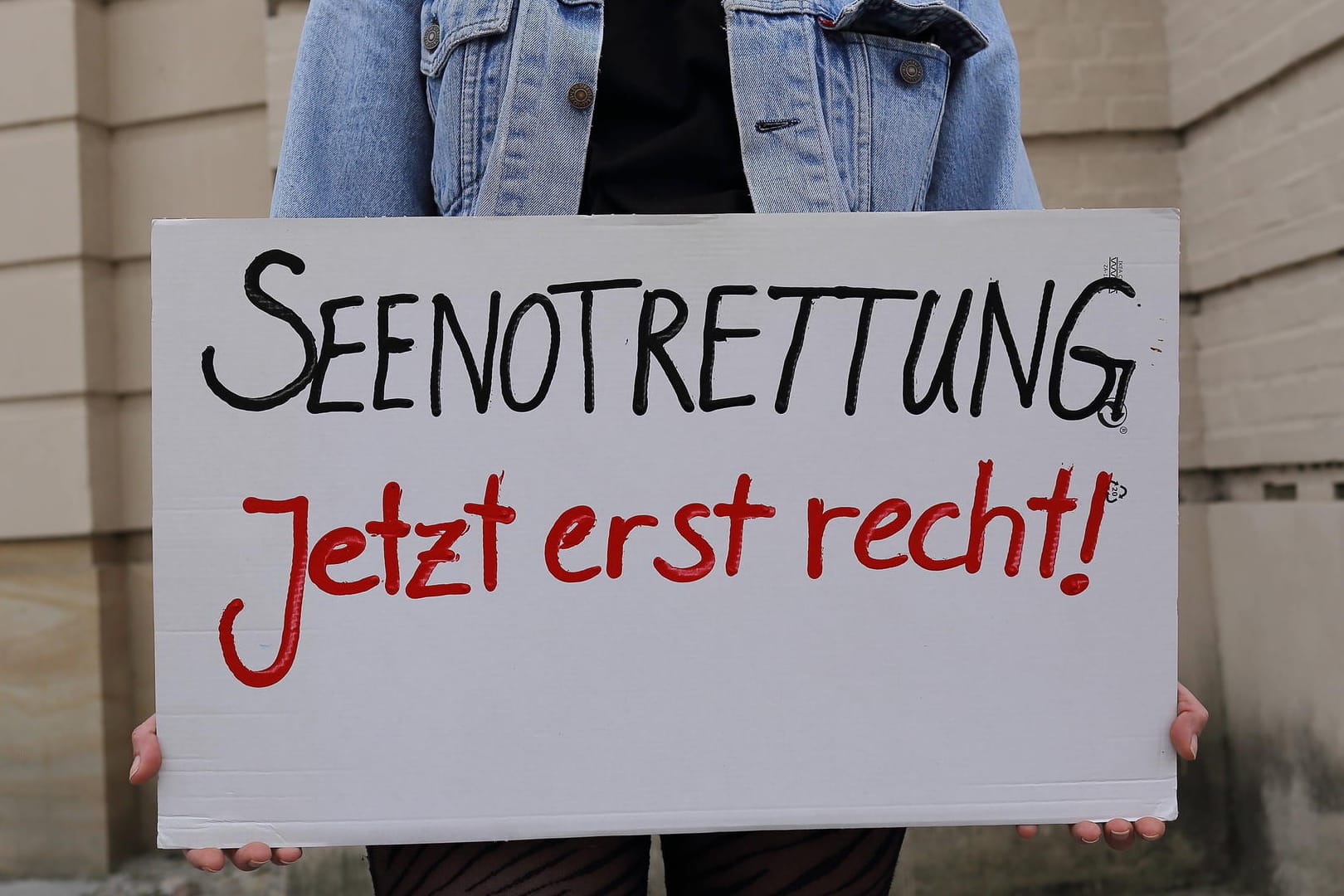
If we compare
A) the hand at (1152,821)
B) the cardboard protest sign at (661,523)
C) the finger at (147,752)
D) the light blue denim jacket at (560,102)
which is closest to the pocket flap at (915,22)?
the light blue denim jacket at (560,102)

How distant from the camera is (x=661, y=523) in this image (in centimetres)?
106

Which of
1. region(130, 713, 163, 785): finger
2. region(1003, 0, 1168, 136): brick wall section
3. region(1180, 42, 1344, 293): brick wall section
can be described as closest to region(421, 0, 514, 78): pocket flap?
region(130, 713, 163, 785): finger

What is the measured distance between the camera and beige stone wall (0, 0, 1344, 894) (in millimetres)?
2572

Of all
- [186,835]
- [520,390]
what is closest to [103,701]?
[186,835]

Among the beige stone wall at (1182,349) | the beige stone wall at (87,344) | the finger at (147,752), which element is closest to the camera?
the finger at (147,752)

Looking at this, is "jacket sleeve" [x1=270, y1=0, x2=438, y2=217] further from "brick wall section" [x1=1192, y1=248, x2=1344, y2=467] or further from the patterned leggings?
"brick wall section" [x1=1192, y1=248, x2=1344, y2=467]

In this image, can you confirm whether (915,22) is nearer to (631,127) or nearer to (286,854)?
(631,127)

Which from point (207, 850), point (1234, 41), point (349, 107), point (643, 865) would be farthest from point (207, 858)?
point (1234, 41)

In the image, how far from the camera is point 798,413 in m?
1.07

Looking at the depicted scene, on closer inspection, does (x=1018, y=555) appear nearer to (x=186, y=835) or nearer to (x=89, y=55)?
(x=186, y=835)

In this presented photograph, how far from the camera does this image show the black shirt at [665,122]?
1122 mm

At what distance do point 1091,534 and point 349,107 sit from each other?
0.83 m

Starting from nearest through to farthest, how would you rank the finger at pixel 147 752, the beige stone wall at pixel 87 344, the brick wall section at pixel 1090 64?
1. the finger at pixel 147 752
2. the brick wall section at pixel 1090 64
3. the beige stone wall at pixel 87 344

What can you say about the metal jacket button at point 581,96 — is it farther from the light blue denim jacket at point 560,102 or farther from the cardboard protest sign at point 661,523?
the cardboard protest sign at point 661,523
